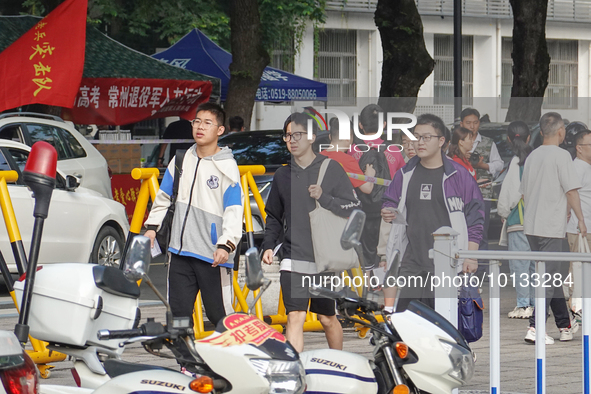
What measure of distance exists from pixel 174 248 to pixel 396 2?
30.5 ft

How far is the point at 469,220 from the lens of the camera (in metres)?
5.63

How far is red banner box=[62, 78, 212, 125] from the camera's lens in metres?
17.0

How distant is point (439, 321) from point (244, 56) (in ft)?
42.4

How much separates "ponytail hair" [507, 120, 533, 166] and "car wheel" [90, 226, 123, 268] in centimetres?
613

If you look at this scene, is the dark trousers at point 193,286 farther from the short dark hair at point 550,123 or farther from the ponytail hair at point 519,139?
the short dark hair at point 550,123

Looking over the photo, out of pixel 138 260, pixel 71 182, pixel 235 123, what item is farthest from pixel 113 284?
pixel 235 123

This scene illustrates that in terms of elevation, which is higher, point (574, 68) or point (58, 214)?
point (574, 68)

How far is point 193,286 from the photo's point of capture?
5.99 metres

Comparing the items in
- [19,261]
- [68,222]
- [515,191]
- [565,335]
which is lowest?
[565,335]

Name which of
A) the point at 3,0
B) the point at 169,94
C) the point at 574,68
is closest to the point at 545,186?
the point at 169,94

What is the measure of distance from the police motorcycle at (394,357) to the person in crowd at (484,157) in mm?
1707

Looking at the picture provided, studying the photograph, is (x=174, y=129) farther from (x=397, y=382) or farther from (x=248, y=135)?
(x=397, y=382)

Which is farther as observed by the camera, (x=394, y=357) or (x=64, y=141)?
(x=64, y=141)

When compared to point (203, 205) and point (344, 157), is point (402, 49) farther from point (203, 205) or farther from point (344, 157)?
point (203, 205)
